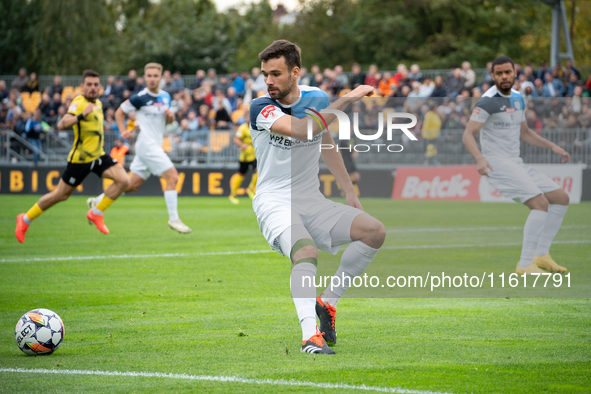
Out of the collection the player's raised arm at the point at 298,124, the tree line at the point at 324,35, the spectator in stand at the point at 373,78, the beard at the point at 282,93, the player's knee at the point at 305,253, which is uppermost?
the tree line at the point at 324,35

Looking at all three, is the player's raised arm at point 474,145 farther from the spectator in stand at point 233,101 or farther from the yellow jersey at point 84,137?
the spectator in stand at point 233,101

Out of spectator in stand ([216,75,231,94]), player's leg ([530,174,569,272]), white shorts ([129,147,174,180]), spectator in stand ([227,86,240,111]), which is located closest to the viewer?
player's leg ([530,174,569,272])

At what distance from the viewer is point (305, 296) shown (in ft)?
→ 15.2

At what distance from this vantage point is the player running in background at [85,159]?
10977mm

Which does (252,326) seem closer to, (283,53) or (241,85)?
(283,53)

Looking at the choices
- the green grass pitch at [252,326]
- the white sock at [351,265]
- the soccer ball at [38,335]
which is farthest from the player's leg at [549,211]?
the soccer ball at [38,335]

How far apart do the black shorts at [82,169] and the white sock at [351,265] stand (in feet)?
22.9

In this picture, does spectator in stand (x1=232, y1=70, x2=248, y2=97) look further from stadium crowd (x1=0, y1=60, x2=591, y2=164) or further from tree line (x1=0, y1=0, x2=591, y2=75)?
tree line (x1=0, y1=0, x2=591, y2=75)

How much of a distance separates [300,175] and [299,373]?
158cm

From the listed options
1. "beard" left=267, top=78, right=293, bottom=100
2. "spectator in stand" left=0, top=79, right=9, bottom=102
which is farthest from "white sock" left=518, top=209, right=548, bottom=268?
"spectator in stand" left=0, top=79, right=9, bottom=102

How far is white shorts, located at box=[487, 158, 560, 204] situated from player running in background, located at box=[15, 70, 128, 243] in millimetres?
5938

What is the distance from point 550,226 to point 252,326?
4423mm

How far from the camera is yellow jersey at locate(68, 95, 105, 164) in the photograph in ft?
36.7

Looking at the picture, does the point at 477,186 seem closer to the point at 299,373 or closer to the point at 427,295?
the point at 427,295
